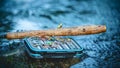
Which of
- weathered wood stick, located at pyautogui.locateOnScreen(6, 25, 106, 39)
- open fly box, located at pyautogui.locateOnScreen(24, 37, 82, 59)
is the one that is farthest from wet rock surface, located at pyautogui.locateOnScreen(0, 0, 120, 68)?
weathered wood stick, located at pyautogui.locateOnScreen(6, 25, 106, 39)

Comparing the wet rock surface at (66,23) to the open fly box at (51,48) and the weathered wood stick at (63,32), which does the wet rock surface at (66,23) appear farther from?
the weathered wood stick at (63,32)

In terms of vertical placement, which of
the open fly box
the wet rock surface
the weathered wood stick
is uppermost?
the weathered wood stick

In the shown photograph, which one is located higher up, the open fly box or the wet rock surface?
the open fly box

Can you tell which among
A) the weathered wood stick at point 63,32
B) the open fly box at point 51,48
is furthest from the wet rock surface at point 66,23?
the weathered wood stick at point 63,32

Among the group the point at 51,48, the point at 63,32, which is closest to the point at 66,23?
the point at 63,32

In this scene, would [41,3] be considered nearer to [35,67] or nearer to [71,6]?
[71,6]

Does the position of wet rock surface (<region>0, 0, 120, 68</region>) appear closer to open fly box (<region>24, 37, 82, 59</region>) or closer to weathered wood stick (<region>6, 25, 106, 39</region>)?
open fly box (<region>24, 37, 82, 59</region>)

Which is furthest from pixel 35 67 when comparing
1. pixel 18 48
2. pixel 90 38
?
pixel 90 38
